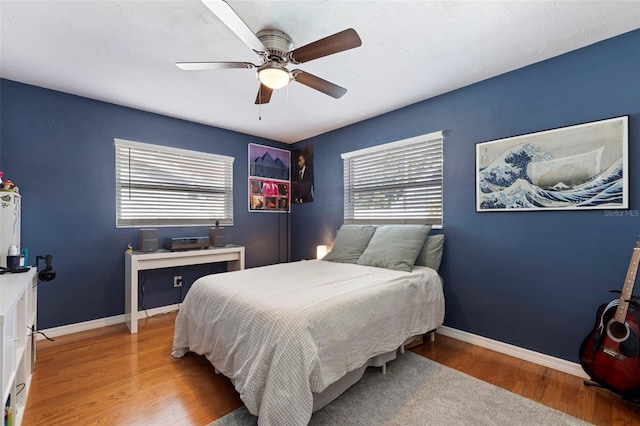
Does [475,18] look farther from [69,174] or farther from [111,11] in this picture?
[69,174]

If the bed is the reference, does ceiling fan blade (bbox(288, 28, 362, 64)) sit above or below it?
above

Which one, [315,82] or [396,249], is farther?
[396,249]

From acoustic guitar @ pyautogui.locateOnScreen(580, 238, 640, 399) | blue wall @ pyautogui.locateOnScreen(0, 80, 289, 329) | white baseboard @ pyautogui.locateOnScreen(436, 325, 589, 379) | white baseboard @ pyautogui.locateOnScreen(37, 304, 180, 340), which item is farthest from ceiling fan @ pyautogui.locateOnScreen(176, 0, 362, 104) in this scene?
white baseboard @ pyautogui.locateOnScreen(37, 304, 180, 340)

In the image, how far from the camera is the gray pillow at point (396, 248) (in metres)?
2.59

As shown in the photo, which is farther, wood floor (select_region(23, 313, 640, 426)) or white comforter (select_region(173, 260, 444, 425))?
wood floor (select_region(23, 313, 640, 426))

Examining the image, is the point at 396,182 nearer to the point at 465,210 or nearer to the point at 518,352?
the point at 465,210

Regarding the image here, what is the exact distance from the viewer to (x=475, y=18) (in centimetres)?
176

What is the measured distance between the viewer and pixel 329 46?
1.62 metres

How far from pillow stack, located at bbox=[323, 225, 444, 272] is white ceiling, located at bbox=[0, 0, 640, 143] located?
1.41 meters

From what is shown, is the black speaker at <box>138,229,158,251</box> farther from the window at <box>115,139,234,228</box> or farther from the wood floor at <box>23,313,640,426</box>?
the wood floor at <box>23,313,640,426</box>

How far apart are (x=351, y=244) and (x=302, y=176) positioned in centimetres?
177

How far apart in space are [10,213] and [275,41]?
2.15m

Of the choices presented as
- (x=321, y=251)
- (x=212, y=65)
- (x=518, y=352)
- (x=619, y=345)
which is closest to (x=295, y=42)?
(x=212, y=65)

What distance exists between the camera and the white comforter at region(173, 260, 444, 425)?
1.36 metres
